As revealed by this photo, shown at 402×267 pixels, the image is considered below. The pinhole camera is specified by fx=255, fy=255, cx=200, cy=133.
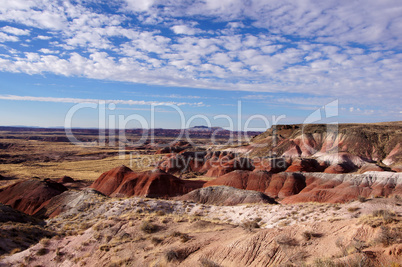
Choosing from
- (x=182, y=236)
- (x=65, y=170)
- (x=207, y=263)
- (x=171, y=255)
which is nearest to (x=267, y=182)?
(x=182, y=236)

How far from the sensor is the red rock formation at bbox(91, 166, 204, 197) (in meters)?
39.5

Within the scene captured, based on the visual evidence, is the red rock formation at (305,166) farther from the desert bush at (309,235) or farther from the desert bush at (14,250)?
the desert bush at (14,250)

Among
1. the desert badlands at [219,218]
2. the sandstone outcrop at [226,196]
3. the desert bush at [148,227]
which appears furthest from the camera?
the sandstone outcrop at [226,196]

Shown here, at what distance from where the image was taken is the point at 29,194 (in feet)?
109

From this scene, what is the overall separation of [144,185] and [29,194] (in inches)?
596

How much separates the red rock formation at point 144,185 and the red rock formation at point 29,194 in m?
8.06

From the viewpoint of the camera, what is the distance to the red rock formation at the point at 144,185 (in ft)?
130

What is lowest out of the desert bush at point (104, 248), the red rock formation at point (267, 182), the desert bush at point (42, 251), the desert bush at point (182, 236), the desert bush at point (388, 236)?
the red rock formation at point (267, 182)

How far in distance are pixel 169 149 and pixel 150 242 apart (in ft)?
295

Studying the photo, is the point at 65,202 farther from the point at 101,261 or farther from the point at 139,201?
the point at 101,261

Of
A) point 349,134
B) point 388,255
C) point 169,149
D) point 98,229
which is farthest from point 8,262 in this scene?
point 169,149

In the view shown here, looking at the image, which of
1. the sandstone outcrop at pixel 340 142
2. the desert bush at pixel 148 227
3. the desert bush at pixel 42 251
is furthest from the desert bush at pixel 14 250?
the sandstone outcrop at pixel 340 142

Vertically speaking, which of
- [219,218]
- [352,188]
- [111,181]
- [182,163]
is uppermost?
[219,218]

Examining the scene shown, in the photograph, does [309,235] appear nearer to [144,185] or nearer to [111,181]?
[144,185]
